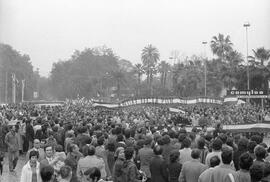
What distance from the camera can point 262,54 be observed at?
54.0 meters

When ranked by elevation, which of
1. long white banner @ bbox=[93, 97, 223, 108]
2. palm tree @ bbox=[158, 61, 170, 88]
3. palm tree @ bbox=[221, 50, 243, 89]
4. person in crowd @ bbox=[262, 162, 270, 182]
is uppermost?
palm tree @ bbox=[158, 61, 170, 88]

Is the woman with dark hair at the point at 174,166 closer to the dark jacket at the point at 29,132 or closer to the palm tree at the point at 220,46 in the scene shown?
the dark jacket at the point at 29,132

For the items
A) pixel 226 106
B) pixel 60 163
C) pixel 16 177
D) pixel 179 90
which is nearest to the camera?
pixel 60 163

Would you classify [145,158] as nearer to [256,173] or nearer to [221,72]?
[256,173]

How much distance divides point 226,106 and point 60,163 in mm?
28338

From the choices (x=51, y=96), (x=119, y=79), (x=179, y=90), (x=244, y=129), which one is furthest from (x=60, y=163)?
(x=51, y=96)

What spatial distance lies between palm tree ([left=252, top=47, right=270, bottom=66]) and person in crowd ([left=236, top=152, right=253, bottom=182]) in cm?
4874

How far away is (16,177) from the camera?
13.8 m

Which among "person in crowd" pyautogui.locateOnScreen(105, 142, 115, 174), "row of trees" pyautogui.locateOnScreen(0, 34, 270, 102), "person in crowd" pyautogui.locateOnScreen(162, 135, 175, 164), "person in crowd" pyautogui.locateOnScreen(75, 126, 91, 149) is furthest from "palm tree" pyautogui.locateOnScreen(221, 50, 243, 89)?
"person in crowd" pyautogui.locateOnScreen(105, 142, 115, 174)

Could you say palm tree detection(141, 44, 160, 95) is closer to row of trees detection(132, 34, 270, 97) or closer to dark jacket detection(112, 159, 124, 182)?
row of trees detection(132, 34, 270, 97)

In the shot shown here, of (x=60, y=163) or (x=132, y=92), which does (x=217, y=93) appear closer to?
(x=132, y=92)

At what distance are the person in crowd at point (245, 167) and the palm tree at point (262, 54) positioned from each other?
48745mm

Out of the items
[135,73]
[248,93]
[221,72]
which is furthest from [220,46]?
[135,73]

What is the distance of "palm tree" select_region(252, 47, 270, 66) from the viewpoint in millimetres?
53594
